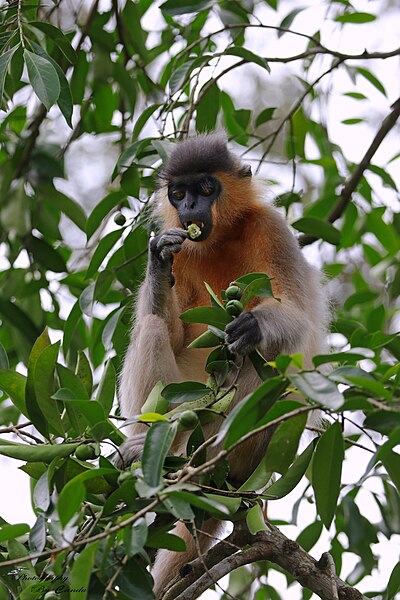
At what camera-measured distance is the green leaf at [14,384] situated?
2994 millimetres

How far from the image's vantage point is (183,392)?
9.55ft

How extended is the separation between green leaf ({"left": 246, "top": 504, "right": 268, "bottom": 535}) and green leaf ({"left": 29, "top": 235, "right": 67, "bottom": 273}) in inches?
97.2

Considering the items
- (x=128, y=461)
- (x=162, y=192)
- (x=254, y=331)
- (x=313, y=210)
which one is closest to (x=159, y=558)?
(x=128, y=461)

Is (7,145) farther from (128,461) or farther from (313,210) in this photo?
(128,461)

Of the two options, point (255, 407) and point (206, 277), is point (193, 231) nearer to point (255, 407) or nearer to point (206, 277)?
point (206, 277)

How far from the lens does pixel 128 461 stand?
370 cm

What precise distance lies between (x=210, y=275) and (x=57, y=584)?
7.53 ft

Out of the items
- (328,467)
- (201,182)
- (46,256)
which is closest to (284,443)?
(328,467)

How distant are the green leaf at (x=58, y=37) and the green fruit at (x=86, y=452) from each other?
1.73 meters

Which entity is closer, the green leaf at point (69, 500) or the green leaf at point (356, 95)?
the green leaf at point (69, 500)

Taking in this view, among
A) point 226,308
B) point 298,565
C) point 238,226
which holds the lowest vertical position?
point 298,565

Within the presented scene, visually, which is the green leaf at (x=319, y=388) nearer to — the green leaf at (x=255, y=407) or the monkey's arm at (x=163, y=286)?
the green leaf at (x=255, y=407)

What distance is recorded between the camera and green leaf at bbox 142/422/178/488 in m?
2.27

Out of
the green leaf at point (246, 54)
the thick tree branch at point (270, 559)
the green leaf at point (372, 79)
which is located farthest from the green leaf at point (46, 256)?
the green leaf at point (372, 79)
